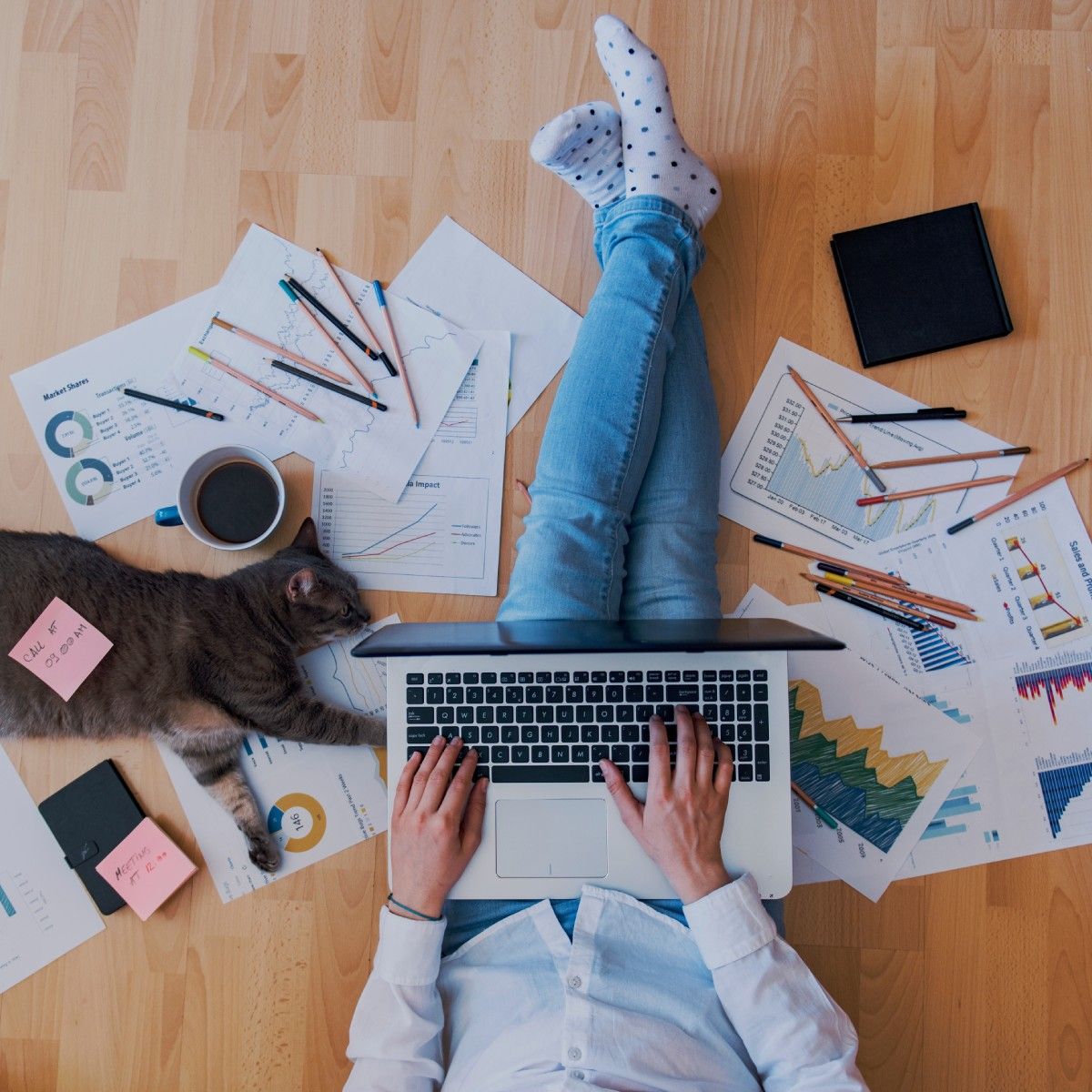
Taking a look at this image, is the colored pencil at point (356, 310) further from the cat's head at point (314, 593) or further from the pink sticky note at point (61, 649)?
the pink sticky note at point (61, 649)

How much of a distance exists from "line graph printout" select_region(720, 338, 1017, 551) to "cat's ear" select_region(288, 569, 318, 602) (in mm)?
543

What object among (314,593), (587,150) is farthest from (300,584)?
(587,150)

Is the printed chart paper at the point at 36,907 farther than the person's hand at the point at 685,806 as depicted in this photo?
Yes

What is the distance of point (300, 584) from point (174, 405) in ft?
1.07

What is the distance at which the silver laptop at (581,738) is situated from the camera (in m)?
0.89

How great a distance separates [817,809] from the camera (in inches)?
42.9

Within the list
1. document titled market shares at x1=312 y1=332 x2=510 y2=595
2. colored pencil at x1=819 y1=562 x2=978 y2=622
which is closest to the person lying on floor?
document titled market shares at x1=312 y1=332 x2=510 y2=595

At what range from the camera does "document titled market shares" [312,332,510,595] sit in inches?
44.8

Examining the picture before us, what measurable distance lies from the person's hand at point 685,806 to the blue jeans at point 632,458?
0.60 feet

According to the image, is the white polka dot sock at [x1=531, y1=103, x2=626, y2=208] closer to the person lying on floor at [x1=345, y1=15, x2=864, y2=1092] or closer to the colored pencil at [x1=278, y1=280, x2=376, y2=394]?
Answer: the person lying on floor at [x1=345, y1=15, x2=864, y2=1092]

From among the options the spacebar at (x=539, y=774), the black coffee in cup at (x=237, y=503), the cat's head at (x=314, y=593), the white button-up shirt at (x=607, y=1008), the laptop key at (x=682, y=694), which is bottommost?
the white button-up shirt at (x=607, y=1008)

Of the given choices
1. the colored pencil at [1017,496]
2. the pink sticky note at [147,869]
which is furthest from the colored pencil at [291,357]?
the colored pencil at [1017,496]

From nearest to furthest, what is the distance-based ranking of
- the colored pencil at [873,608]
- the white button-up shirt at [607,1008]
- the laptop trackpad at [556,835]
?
the white button-up shirt at [607,1008], the laptop trackpad at [556,835], the colored pencil at [873,608]

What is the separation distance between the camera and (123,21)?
1.19m
